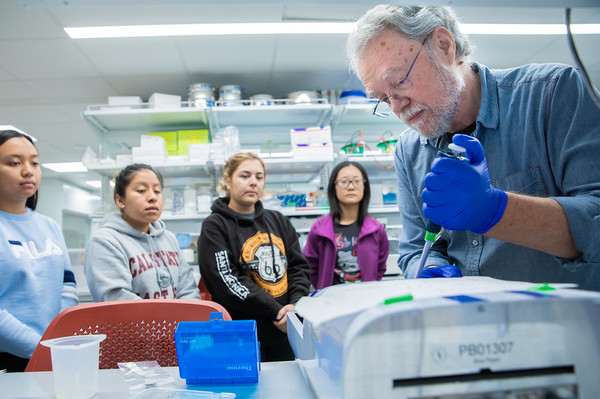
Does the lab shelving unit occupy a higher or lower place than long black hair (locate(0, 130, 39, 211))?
higher

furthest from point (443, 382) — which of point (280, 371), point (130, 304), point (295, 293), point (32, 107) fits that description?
point (32, 107)

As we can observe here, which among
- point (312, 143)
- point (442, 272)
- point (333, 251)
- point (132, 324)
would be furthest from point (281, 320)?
point (312, 143)

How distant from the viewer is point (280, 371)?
704mm

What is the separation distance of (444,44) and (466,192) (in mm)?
466

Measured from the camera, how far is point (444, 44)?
95cm

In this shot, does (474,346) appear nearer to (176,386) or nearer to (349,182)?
(176,386)

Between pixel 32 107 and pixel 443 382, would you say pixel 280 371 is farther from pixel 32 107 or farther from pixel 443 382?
pixel 32 107

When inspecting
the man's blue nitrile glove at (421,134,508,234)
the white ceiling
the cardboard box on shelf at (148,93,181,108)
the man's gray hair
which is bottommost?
the man's blue nitrile glove at (421,134,508,234)

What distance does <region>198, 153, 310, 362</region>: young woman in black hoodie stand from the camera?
5.58 feet

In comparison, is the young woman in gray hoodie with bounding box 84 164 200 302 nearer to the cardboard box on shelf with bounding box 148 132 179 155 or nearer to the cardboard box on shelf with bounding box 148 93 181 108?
the cardboard box on shelf with bounding box 148 132 179 155

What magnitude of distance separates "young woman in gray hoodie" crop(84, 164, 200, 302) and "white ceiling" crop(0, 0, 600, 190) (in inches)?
52.7

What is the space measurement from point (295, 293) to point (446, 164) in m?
1.33

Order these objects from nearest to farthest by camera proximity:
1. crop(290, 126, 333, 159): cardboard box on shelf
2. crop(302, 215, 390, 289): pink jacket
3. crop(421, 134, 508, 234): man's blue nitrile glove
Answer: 1. crop(421, 134, 508, 234): man's blue nitrile glove
2. crop(302, 215, 390, 289): pink jacket
3. crop(290, 126, 333, 159): cardboard box on shelf

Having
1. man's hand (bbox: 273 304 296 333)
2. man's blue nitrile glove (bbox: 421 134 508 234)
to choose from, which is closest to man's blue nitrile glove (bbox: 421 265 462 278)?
man's blue nitrile glove (bbox: 421 134 508 234)
